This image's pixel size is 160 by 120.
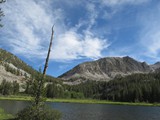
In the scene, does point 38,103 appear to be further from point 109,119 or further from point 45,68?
point 109,119

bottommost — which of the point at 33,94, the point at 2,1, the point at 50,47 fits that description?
the point at 33,94

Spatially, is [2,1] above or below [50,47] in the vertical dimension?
above

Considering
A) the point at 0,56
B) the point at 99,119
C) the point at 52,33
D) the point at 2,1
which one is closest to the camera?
the point at 2,1

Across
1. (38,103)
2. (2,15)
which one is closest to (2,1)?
(2,15)

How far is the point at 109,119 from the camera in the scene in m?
57.1

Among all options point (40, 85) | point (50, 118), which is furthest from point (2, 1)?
point (50, 118)

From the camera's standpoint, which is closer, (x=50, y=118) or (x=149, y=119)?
(x=50, y=118)

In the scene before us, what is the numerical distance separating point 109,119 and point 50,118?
1186 inches

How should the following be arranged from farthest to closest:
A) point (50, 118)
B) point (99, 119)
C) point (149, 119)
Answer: point (149, 119) → point (99, 119) → point (50, 118)

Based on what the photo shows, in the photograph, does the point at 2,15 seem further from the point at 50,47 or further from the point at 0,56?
the point at 50,47

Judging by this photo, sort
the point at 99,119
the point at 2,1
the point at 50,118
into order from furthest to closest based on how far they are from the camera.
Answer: the point at 99,119 < the point at 50,118 < the point at 2,1

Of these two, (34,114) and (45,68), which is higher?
(45,68)

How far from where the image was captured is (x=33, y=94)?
23391 mm

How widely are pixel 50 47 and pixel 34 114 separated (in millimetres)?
8819
